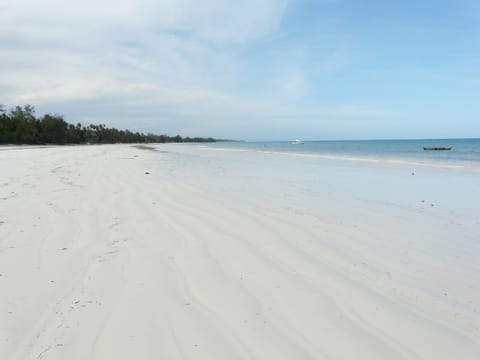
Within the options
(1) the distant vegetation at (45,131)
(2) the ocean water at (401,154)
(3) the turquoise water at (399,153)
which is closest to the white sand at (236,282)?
(2) the ocean water at (401,154)

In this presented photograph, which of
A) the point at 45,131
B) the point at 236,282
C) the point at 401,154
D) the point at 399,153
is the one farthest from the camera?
the point at 45,131

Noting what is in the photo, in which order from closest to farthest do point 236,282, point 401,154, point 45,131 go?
point 236,282
point 401,154
point 45,131

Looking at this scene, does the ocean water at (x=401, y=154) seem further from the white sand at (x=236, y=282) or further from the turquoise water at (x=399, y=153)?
the white sand at (x=236, y=282)

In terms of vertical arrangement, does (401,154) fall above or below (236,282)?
below

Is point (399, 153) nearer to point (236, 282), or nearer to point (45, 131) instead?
point (236, 282)

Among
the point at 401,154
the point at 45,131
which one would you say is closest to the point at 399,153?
the point at 401,154

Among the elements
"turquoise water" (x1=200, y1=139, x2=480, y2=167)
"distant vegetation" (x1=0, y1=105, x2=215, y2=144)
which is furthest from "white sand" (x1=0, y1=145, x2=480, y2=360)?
"distant vegetation" (x1=0, y1=105, x2=215, y2=144)

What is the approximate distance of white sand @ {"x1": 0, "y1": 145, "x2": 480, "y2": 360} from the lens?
2.31 m

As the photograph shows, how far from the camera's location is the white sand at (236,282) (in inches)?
90.8

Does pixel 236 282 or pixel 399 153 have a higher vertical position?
pixel 236 282

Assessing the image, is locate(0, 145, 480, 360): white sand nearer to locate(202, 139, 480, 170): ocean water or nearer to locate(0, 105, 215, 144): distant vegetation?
locate(202, 139, 480, 170): ocean water

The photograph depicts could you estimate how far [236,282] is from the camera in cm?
330

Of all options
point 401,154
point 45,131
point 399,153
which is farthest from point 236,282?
point 45,131

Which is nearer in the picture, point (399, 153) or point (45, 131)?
point (399, 153)
